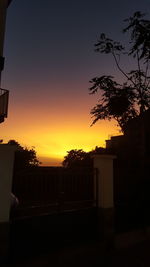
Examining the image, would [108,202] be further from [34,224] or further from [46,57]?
[46,57]

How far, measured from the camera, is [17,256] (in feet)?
17.1

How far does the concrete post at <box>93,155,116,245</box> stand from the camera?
674 cm

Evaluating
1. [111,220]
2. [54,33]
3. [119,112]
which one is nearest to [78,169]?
[111,220]

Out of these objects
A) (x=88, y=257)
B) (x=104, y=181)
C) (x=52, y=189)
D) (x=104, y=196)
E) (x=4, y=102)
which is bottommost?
(x=88, y=257)

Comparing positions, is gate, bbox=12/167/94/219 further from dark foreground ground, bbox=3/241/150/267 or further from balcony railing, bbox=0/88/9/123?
balcony railing, bbox=0/88/9/123

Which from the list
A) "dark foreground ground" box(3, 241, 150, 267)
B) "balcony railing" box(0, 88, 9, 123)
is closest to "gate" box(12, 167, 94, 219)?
"dark foreground ground" box(3, 241, 150, 267)

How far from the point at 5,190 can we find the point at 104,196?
2856 millimetres

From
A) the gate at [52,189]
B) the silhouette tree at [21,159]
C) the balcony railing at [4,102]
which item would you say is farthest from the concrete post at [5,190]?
the balcony railing at [4,102]

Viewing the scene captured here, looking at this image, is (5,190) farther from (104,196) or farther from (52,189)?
(104,196)

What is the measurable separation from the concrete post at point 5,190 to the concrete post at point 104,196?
2646 mm

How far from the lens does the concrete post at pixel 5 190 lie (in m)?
4.84

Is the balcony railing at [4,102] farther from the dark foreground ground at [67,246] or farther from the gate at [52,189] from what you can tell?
the dark foreground ground at [67,246]

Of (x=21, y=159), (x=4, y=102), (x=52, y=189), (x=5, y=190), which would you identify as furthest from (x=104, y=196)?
(x=4, y=102)

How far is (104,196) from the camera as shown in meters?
6.79
